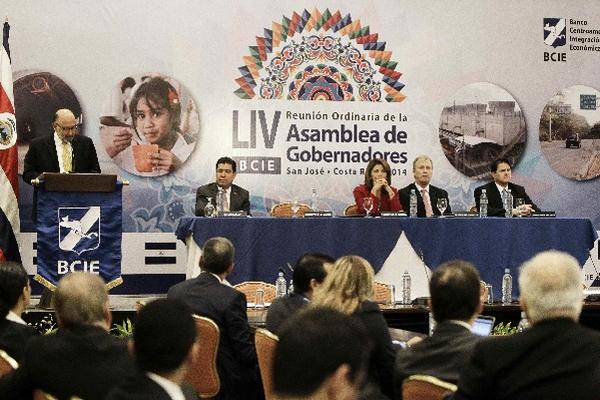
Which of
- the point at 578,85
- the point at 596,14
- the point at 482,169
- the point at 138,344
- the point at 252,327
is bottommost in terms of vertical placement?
the point at 252,327

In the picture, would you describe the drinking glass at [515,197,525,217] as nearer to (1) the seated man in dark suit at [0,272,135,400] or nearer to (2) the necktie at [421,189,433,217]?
(2) the necktie at [421,189,433,217]

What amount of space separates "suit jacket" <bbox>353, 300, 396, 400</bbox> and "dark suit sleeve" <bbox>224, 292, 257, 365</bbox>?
1.18 m

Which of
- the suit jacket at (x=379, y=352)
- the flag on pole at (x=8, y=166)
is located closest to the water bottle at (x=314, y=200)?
the flag on pole at (x=8, y=166)

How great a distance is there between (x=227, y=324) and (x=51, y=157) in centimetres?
367

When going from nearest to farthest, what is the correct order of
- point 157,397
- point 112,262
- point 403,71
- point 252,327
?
→ point 157,397 < point 252,327 < point 112,262 < point 403,71

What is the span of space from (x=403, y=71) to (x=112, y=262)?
3811 mm

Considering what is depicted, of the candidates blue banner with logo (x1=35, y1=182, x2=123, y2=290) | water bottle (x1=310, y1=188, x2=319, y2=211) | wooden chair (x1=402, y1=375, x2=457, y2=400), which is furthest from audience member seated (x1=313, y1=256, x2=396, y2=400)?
water bottle (x1=310, y1=188, x2=319, y2=211)

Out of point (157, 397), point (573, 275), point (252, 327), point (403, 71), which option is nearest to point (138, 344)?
point (157, 397)

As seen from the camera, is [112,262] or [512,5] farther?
[512,5]

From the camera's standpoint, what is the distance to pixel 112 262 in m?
7.06

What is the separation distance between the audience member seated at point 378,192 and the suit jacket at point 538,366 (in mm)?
5089

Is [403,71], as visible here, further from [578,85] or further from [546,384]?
[546,384]

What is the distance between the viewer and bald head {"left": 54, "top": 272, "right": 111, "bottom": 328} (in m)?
2.82

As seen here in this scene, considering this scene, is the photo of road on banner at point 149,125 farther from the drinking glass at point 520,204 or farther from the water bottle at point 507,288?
the water bottle at point 507,288
